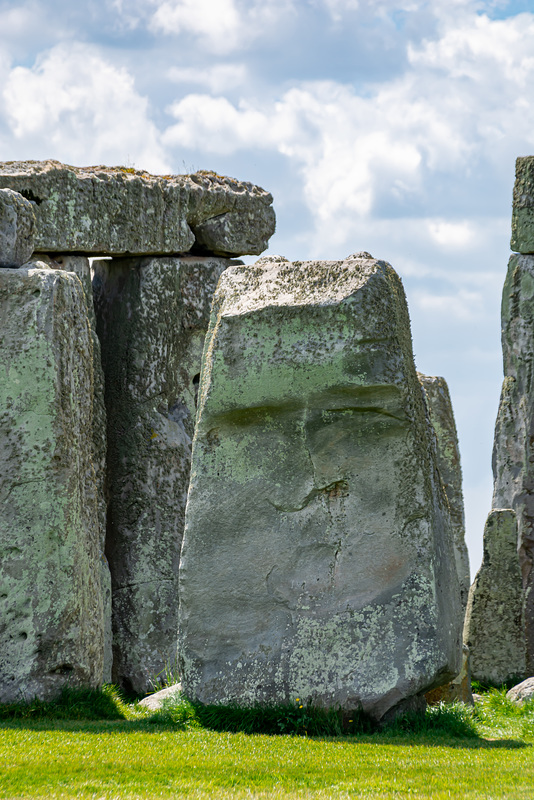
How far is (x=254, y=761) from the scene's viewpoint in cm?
814

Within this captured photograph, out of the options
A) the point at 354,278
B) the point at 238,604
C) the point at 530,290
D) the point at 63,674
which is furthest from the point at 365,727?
the point at 530,290

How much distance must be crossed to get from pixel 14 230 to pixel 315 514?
3428mm

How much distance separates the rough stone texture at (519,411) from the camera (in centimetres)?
1408

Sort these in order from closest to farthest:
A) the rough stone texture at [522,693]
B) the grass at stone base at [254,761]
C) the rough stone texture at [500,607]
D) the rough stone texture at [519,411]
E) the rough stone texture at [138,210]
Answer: the grass at stone base at [254,761] → the rough stone texture at [522,693] → the rough stone texture at [500,607] → the rough stone texture at [138,210] → the rough stone texture at [519,411]

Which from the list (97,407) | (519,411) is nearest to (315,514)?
(97,407)

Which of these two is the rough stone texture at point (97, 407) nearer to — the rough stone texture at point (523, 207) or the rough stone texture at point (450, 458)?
the rough stone texture at point (523, 207)

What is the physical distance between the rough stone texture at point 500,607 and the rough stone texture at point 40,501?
4913mm

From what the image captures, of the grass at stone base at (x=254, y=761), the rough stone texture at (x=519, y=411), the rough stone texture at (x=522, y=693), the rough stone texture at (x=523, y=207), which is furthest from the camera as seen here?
the rough stone texture at (x=519, y=411)

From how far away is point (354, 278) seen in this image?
9445mm

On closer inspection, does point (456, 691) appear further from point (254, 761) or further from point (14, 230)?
point (14, 230)

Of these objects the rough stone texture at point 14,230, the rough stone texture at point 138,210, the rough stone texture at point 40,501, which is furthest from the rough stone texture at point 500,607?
the rough stone texture at point 14,230

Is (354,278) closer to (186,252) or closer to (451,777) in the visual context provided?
(451,777)

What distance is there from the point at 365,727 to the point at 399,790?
152 cm

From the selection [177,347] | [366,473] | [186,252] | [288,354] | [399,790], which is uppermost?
[186,252]
